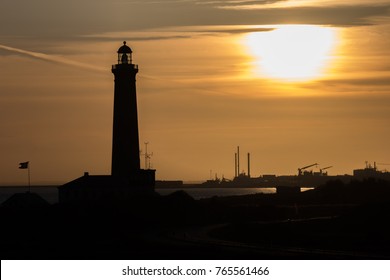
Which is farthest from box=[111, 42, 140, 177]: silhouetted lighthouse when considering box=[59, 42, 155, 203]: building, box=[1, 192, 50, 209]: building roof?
box=[1, 192, 50, 209]: building roof

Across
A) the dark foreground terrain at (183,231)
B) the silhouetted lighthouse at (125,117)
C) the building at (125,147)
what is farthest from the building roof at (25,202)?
the silhouetted lighthouse at (125,117)

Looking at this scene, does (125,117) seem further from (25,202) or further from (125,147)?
(25,202)

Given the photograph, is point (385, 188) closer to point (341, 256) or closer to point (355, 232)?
point (355, 232)

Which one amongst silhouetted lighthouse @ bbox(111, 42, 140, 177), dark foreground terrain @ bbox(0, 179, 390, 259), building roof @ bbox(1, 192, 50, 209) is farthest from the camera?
building roof @ bbox(1, 192, 50, 209)

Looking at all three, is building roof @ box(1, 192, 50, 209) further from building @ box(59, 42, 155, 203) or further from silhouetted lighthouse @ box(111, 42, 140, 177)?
silhouetted lighthouse @ box(111, 42, 140, 177)

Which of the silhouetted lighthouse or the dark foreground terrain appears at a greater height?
the silhouetted lighthouse

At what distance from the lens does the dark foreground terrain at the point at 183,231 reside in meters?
67.6

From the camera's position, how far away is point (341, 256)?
61.9 m

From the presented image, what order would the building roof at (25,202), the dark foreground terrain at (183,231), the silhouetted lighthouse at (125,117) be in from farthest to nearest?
the building roof at (25,202) → the silhouetted lighthouse at (125,117) → the dark foreground terrain at (183,231)

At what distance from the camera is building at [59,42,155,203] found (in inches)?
4097

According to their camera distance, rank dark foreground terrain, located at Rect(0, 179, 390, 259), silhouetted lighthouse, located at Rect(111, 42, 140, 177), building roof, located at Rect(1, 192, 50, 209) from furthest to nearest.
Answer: building roof, located at Rect(1, 192, 50, 209), silhouetted lighthouse, located at Rect(111, 42, 140, 177), dark foreground terrain, located at Rect(0, 179, 390, 259)

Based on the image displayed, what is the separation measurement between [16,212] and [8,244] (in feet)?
103

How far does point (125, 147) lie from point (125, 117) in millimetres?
2913

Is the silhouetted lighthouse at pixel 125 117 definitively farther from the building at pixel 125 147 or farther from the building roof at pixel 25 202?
the building roof at pixel 25 202
